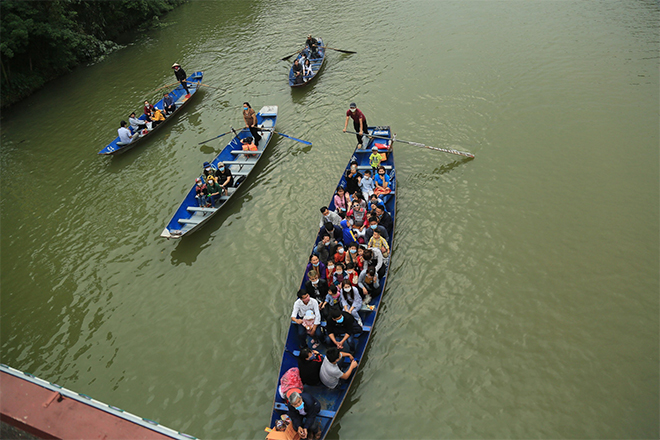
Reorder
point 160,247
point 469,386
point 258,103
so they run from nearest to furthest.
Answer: point 469,386
point 160,247
point 258,103

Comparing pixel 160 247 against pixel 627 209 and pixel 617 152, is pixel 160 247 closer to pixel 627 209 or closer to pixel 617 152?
pixel 627 209

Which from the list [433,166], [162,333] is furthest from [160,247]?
[433,166]

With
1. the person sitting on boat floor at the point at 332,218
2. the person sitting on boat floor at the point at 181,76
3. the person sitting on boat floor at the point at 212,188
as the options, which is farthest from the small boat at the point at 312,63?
the person sitting on boat floor at the point at 332,218

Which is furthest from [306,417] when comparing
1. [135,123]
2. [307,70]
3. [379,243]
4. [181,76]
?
[181,76]

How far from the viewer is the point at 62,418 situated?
6.96m

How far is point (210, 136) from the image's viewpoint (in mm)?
17641

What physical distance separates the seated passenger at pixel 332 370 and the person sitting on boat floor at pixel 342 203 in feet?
15.6

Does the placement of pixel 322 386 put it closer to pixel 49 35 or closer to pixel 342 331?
pixel 342 331

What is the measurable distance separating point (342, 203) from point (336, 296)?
355 cm

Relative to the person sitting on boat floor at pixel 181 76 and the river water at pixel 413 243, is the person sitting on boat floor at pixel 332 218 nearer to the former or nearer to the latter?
the river water at pixel 413 243

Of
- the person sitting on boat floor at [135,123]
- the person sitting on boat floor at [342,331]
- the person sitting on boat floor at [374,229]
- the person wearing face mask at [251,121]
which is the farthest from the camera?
the person sitting on boat floor at [135,123]

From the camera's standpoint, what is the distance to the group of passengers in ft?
24.5

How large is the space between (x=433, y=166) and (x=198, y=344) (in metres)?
9.55

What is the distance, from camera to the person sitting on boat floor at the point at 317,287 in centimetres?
917
